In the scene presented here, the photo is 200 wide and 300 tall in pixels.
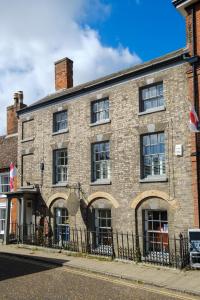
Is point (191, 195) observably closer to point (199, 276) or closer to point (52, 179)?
point (199, 276)

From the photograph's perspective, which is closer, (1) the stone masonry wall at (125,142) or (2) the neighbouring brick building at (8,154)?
(1) the stone masonry wall at (125,142)

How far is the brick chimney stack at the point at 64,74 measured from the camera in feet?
76.6

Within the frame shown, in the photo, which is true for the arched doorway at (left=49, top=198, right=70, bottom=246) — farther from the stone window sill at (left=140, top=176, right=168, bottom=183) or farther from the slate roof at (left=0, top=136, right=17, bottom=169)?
the slate roof at (left=0, top=136, right=17, bottom=169)

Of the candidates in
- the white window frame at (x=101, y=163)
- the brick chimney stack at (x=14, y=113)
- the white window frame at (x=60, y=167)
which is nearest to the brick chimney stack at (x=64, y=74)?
the brick chimney stack at (x=14, y=113)

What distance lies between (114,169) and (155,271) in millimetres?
5513

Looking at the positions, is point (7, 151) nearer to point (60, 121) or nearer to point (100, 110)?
point (60, 121)

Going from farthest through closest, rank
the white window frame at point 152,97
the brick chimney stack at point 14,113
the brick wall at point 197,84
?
the brick chimney stack at point 14,113
the white window frame at point 152,97
the brick wall at point 197,84

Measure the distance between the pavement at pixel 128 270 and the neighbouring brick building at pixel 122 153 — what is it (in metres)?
1.89

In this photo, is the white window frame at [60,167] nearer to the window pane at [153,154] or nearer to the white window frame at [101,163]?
the white window frame at [101,163]

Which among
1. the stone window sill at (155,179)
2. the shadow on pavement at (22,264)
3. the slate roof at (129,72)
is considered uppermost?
the slate roof at (129,72)

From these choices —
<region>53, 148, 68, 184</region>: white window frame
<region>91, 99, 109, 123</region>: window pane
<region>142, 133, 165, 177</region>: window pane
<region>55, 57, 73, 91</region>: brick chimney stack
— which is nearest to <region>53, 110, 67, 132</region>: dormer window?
<region>53, 148, 68, 184</region>: white window frame

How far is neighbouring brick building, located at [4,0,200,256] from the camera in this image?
14.6 meters

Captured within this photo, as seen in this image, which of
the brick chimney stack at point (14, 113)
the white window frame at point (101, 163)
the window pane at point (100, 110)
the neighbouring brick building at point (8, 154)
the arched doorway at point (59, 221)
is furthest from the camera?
the brick chimney stack at point (14, 113)

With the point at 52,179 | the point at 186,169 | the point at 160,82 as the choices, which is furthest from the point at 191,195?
the point at 52,179
